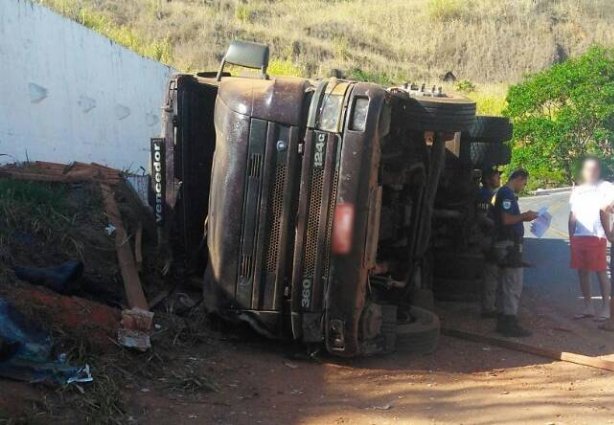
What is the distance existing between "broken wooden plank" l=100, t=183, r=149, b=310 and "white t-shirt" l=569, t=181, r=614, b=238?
14.3ft

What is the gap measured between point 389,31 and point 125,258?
36.7 meters

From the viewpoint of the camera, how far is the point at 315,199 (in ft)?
18.1

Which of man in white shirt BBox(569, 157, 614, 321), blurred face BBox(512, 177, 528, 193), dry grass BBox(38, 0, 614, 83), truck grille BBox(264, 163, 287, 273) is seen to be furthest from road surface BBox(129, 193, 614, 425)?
dry grass BBox(38, 0, 614, 83)

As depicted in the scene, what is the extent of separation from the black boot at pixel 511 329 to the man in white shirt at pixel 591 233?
1.09m

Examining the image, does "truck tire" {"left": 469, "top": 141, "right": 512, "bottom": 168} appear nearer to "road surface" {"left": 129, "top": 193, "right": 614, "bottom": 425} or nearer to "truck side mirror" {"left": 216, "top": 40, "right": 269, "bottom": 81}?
"road surface" {"left": 129, "top": 193, "right": 614, "bottom": 425}

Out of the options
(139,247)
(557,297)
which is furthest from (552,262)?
(139,247)

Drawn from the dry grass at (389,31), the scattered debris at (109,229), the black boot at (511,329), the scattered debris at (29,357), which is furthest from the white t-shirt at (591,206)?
the dry grass at (389,31)

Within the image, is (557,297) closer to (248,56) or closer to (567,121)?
(248,56)

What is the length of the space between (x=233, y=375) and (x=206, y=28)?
2626cm

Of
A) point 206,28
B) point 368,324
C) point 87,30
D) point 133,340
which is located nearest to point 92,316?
point 133,340

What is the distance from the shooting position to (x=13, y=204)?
667cm

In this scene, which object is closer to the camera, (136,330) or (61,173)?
(136,330)

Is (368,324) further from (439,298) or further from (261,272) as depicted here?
(439,298)

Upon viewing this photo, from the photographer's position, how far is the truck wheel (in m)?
6.20
